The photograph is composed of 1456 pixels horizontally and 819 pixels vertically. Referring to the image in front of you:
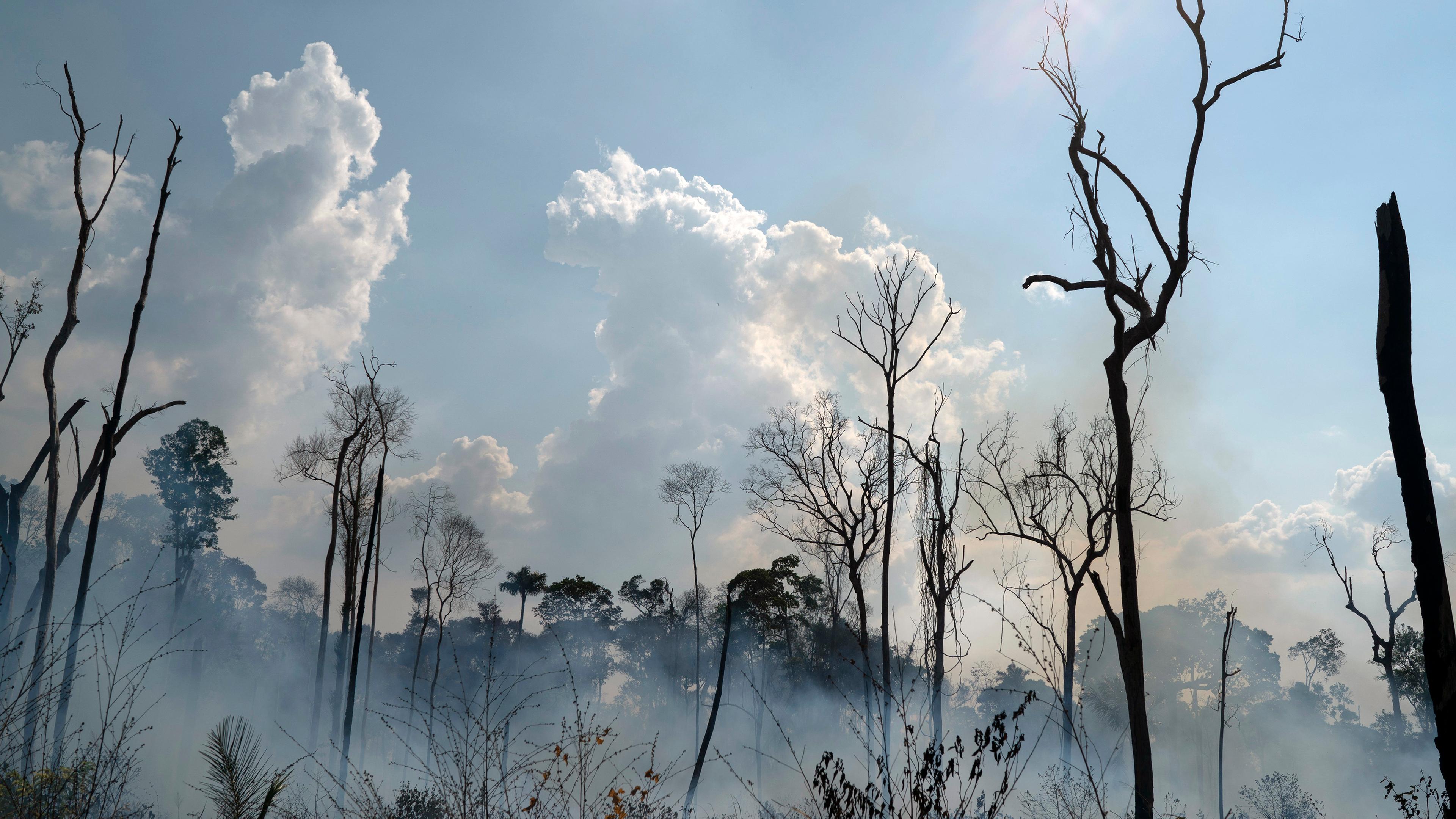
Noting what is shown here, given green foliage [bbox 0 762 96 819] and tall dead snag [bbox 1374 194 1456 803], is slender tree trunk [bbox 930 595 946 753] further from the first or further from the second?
green foliage [bbox 0 762 96 819]

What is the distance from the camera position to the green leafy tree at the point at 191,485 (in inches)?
1094

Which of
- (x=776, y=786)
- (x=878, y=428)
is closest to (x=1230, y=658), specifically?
(x=776, y=786)

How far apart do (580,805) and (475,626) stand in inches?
1415

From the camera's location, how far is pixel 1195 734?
136 feet

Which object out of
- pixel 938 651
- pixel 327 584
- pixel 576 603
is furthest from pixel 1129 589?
pixel 576 603

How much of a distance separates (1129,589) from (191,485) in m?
33.7

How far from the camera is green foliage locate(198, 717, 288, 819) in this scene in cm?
296

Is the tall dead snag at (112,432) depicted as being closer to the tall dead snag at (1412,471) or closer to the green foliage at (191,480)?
the tall dead snag at (1412,471)

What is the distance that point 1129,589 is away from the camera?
6.89 metres

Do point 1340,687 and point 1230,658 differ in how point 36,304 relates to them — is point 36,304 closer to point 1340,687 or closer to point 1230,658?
point 1230,658

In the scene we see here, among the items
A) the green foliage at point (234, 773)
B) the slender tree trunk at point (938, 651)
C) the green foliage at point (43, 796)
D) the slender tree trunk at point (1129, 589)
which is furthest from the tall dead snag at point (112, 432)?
the slender tree trunk at point (938, 651)

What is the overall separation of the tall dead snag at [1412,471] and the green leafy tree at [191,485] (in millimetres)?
34145

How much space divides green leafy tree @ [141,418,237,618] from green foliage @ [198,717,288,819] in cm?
3069

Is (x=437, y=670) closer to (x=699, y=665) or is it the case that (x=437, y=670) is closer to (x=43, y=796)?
(x=43, y=796)
